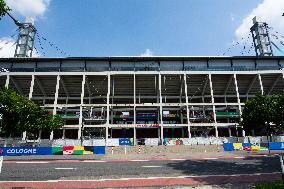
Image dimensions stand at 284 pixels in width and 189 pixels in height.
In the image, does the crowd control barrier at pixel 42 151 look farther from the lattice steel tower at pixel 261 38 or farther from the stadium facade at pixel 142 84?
the lattice steel tower at pixel 261 38

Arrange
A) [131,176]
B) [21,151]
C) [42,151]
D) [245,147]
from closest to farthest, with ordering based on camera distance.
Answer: [131,176] < [21,151] < [42,151] < [245,147]

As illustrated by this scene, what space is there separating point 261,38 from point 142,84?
140 ft

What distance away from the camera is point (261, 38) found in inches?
3095

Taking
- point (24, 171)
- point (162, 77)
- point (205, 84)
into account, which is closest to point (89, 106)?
point (162, 77)

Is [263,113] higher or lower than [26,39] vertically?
lower

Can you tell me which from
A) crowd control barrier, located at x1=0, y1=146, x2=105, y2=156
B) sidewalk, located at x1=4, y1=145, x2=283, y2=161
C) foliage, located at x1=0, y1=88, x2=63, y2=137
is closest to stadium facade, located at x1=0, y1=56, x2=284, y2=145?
foliage, located at x1=0, y1=88, x2=63, y2=137

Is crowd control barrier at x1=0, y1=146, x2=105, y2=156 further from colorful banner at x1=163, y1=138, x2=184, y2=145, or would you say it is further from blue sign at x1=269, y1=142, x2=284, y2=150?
blue sign at x1=269, y1=142, x2=284, y2=150

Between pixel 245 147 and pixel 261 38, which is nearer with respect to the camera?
pixel 245 147

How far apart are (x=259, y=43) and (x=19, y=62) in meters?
68.1

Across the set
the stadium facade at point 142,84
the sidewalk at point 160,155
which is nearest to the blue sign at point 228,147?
the sidewalk at point 160,155

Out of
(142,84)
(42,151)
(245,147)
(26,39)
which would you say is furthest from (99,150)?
(26,39)

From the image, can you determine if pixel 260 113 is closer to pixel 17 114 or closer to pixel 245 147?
pixel 245 147

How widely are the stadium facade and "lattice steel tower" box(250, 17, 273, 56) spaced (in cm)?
1655

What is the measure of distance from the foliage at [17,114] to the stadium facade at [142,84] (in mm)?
14553
